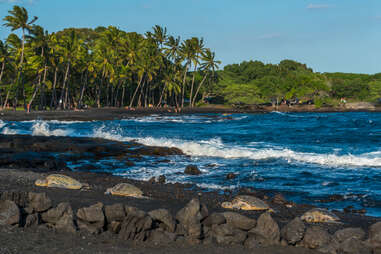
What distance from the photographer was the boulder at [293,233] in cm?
576

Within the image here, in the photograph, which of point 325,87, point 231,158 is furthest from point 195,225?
point 325,87

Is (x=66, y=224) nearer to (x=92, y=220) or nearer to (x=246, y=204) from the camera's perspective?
(x=92, y=220)

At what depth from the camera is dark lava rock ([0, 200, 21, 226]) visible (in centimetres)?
578

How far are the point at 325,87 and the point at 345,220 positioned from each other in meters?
107

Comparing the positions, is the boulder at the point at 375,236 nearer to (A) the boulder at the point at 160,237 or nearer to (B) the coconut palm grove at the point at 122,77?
(A) the boulder at the point at 160,237

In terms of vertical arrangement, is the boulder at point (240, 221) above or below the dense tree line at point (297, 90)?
below

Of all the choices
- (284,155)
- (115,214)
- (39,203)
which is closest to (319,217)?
(115,214)

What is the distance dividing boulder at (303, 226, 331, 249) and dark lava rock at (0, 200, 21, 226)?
12.7ft

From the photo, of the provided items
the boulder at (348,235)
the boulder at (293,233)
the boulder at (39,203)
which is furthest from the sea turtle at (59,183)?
the boulder at (348,235)

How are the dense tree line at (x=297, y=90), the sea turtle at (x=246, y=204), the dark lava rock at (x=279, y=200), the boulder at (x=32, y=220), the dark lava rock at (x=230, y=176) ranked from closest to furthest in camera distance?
the boulder at (x=32, y=220) → the sea turtle at (x=246, y=204) → the dark lava rock at (x=279, y=200) → the dark lava rock at (x=230, y=176) → the dense tree line at (x=297, y=90)

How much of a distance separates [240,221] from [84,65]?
67055mm

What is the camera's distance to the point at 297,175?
13.8m

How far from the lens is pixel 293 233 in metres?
5.77

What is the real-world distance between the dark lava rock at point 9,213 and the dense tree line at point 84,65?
55.4m
